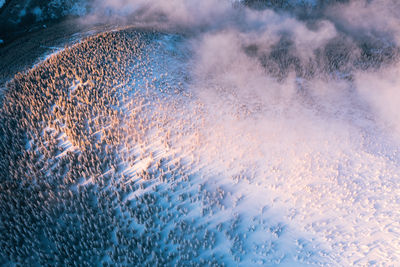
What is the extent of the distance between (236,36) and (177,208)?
32.5 meters

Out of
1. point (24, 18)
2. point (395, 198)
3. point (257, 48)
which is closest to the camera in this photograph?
point (395, 198)

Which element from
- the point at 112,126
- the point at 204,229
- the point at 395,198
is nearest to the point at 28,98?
the point at 112,126

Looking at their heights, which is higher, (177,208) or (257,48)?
(257,48)

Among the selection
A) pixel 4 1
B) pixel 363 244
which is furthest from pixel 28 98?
pixel 4 1

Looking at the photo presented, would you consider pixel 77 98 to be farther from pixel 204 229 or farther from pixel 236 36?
pixel 236 36

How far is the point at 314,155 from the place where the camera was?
16484mm

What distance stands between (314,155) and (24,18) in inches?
2259

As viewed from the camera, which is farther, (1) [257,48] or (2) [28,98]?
(1) [257,48]

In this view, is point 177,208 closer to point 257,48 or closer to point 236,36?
point 257,48

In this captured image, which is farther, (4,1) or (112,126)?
(4,1)

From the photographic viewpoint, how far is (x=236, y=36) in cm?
3638

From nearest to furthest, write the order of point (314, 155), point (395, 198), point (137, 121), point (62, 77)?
A: point (395, 198), point (314, 155), point (137, 121), point (62, 77)

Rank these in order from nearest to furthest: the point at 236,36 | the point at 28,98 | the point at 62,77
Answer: the point at 28,98 → the point at 62,77 → the point at 236,36

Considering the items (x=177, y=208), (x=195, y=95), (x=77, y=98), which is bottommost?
(x=177, y=208)
